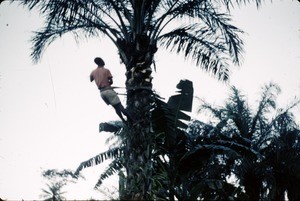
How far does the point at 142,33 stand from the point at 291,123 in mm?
8208

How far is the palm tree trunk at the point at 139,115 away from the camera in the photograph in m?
4.09

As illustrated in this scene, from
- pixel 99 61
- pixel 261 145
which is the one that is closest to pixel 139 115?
pixel 99 61

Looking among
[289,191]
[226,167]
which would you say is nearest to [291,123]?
[289,191]

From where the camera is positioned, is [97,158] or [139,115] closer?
[139,115]

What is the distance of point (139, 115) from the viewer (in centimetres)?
523

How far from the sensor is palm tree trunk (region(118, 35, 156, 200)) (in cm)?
409

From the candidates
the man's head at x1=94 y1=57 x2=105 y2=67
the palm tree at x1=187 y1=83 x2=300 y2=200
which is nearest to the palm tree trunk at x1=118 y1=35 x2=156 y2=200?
the man's head at x1=94 y1=57 x2=105 y2=67

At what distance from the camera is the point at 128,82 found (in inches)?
227

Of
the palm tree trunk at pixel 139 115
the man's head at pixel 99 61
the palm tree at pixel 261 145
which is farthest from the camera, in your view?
the palm tree at pixel 261 145

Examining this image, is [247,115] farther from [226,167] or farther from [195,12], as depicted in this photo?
[195,12]

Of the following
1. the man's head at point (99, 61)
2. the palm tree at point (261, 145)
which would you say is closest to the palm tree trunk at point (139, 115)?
the man's head at point (99, 61)

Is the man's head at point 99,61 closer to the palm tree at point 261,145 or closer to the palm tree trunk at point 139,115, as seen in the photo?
the palm tree trunk at point 139,115

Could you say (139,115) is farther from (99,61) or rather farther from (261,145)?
(261,145)

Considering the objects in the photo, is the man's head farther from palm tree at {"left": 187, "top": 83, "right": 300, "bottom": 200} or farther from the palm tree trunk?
palm tree at {"left": 187, "top": 83, "right": 300, "bottom": 200}
